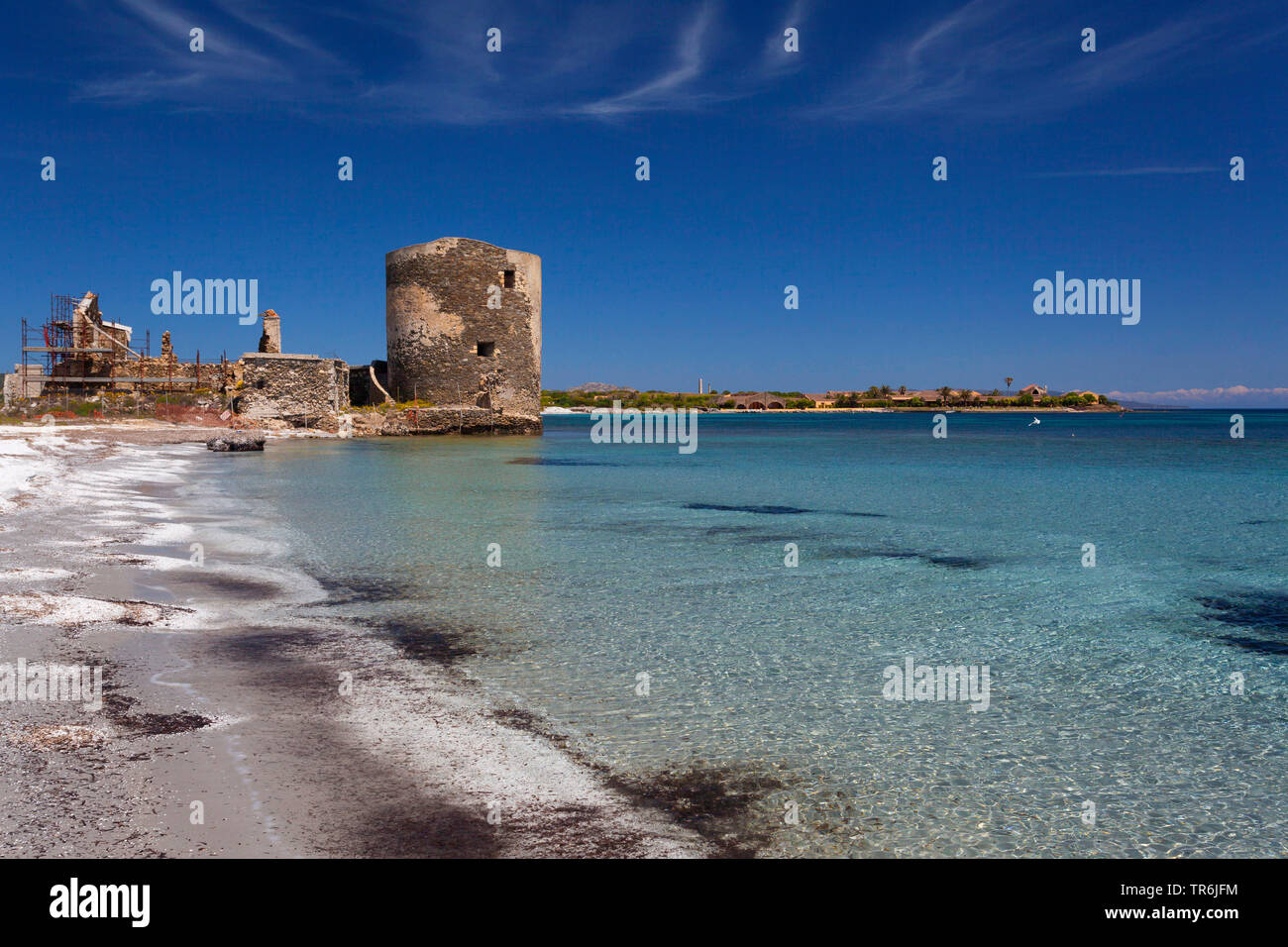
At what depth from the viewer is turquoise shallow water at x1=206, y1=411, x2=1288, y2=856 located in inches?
130

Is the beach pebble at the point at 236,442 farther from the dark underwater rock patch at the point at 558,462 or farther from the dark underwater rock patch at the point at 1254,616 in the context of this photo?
the dark underwater rock patch at the point at 1254,616

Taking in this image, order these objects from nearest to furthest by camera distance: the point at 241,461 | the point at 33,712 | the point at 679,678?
the point at 33,712 → the point at 679,678 → the point at 241,461

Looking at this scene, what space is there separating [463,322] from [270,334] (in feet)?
24.0

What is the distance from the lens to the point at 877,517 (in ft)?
41.2

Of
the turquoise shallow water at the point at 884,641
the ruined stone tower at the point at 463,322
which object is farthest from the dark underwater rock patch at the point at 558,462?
the ruined stone tower at the point at 463,322

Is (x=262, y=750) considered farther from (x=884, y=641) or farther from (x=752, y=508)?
(x=752, y=508)

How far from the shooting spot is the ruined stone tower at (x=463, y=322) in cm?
3253

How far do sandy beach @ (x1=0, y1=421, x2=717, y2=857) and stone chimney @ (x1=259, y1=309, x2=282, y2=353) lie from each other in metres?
28.4

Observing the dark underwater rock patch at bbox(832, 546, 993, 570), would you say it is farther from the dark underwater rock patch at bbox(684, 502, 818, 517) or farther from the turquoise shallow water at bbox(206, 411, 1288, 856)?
the dark underwater rock patch at bbox(684, 502, 818, 517)

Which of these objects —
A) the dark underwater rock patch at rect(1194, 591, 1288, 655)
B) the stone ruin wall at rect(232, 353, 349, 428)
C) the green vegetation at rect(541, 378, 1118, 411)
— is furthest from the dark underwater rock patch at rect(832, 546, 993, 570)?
the green vegetation at rect(541, 378, 1118, 411)

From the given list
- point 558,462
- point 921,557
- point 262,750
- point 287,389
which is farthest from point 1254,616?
point 287,389
